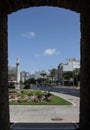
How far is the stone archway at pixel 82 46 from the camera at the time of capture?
9430 mm

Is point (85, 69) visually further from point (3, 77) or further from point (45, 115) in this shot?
point (45, 115)

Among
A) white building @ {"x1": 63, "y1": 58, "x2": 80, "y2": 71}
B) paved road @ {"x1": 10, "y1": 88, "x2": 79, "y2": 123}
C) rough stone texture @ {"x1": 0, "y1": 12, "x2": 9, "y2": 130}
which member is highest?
white building @ {"x1": 63, "y1": 58, "x2": 80, "y2": 71}

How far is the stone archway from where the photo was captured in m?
9.43

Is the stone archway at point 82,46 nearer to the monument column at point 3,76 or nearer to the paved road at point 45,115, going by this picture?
the monument column at point 3,76

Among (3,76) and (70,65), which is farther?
(70,65)

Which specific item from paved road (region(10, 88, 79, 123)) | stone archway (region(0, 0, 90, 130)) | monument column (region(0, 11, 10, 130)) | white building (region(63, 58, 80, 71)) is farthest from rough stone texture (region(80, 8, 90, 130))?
white building (region(63, 58, 80, 71))

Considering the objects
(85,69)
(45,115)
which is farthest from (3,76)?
(45,115)

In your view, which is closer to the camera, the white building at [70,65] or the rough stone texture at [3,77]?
the rough stone texture at [3,77]

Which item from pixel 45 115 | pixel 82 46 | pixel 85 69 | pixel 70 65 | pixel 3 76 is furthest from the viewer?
pixel 70 65

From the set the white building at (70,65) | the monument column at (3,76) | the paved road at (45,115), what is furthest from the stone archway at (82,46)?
the white building at (70,65)

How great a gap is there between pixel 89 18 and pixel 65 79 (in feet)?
453

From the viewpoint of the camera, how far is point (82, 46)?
414 inches

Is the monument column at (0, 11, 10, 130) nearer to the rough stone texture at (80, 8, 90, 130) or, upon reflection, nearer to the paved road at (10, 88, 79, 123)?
the rough stone texture at (80, 8, 90, 130)

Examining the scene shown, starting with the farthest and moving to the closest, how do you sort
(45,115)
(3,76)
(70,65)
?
1. (70,65)
2. (45,115)
3. (3,76)
